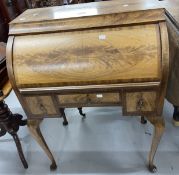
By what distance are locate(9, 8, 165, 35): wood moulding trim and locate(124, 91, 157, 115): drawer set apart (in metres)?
0.35

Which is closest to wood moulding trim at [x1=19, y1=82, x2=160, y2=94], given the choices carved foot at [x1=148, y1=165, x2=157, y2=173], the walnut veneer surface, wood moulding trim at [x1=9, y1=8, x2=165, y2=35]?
the walnut veneer surface

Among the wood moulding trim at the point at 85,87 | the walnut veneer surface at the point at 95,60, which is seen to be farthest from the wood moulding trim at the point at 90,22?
the wood moulding trim at the point at 85,87

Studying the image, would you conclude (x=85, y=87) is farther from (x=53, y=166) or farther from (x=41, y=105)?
(x=53, y=166)

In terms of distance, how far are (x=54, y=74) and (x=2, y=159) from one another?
3.56ft

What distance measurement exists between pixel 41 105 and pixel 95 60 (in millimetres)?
425

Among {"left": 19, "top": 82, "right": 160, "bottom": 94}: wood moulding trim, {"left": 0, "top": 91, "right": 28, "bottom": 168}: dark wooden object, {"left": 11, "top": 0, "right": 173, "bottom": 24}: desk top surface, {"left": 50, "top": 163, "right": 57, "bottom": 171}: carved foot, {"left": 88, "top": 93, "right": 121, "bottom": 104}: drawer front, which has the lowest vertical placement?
{"left": 50, "top": 163, "right": 57, "bottom": 171}: carved foot

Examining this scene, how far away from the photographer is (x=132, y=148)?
67.3 inches

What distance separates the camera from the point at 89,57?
110cm

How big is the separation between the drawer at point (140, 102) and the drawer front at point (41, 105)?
417 mm

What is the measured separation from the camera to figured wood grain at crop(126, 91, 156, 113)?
1130 millimetres

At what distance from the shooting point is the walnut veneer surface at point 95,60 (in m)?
1.06

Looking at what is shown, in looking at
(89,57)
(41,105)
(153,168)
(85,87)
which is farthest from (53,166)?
(89,57)

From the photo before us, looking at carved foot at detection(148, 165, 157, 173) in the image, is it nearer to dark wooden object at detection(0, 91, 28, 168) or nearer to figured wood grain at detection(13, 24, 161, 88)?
figured wood grain at detection(13, 24, 161, 88)

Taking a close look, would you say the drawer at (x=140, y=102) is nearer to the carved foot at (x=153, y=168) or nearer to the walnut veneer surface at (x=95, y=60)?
the walnut veneer surface at (x=95, y=60)
